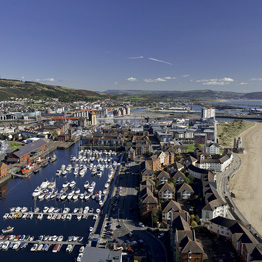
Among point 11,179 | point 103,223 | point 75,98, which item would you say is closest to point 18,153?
point 11,179

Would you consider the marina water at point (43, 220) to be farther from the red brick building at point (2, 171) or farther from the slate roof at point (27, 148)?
the slate roof at point (27, 148)

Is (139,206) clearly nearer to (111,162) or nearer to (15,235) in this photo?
(15,235)

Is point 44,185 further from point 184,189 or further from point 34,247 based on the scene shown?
point 184,189

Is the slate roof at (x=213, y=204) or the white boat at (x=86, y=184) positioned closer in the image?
the slate roof at (x=213, y=204)

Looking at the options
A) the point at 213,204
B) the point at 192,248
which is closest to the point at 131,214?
the point at 213,204

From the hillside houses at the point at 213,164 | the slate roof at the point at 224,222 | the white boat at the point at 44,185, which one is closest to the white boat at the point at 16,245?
the white boat at the point at 44,185

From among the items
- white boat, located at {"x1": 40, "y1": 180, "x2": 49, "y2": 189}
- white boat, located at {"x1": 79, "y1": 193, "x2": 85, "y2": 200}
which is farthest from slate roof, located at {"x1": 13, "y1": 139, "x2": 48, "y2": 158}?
white boat, located at {"x1": 79, "y1": 193, "x2": 85, "y2": 200}

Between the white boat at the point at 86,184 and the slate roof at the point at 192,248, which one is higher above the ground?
the slate roof at the point at 192,248
